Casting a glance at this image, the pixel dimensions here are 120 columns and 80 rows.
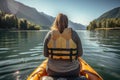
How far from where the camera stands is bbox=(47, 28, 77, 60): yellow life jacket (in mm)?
4922

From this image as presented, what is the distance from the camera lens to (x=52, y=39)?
4988mm

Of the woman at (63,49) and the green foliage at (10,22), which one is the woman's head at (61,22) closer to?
the woman at (63,49)

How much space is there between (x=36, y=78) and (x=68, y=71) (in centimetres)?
134

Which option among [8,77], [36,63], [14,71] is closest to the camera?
[8,77]

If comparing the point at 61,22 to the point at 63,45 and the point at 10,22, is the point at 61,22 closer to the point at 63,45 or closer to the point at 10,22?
the point at 63,45

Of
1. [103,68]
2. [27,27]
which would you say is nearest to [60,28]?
[103,68]

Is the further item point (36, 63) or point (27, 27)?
point (27, 27)

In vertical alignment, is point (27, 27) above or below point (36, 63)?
above

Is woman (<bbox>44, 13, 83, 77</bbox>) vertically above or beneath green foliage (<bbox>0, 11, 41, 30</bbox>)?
beneath

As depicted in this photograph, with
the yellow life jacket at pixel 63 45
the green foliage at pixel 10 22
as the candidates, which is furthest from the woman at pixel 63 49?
the green foliage at pixel 10 22

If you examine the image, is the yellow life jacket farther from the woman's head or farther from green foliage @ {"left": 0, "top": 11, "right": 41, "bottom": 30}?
green foliage @ {"left": 0, "top": 11, "right": 41, "bottom": 30}

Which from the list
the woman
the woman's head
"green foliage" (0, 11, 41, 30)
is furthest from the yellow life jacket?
"green foliage" (0, 11, 41, 30)

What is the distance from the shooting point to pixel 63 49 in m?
4.98

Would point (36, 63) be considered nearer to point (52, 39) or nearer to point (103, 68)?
point (103, 68)
